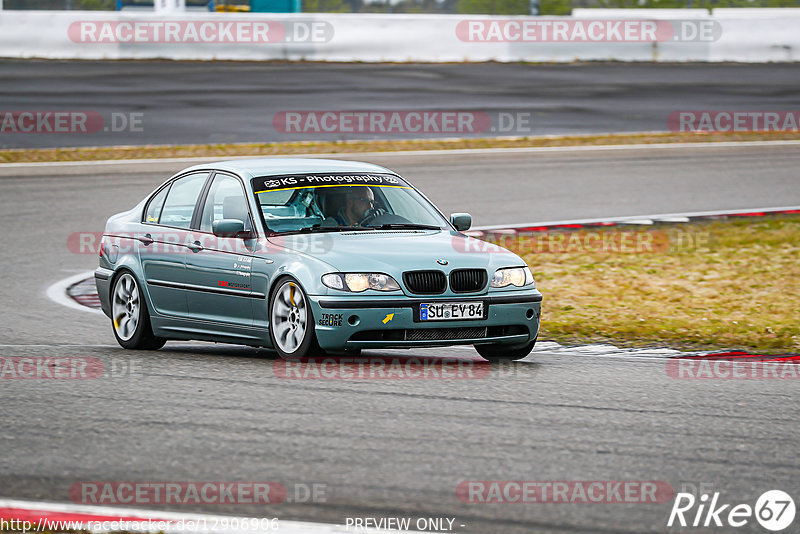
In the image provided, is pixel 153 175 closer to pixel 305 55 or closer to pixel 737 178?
pixel 737 178

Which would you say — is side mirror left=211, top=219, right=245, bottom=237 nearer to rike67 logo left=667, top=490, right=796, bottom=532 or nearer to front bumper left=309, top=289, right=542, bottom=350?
front bumper left=309, top=289, right=542, bottom=350

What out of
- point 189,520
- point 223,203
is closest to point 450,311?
point 223,203

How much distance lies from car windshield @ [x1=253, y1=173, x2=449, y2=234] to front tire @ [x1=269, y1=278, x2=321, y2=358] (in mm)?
667

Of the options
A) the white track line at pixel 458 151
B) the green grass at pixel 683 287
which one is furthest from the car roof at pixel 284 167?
the white track line at pixel 458 151

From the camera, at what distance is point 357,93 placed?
29.4 m

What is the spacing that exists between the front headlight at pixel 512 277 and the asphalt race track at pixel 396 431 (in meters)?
0.56

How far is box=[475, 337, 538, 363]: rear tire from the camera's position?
8871 mm

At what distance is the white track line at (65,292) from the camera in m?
12.3

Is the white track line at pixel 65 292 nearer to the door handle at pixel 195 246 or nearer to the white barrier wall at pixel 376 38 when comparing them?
the door handle at pixel 195 246

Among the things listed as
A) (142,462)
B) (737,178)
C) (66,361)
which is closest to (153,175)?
(737,178)

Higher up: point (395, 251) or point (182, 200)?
point (182, 200)

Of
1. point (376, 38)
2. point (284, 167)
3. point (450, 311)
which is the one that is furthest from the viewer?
point (376, 38)

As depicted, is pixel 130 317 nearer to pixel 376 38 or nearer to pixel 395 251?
pixel 395 251

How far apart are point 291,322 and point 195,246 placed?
1303 millimetres
